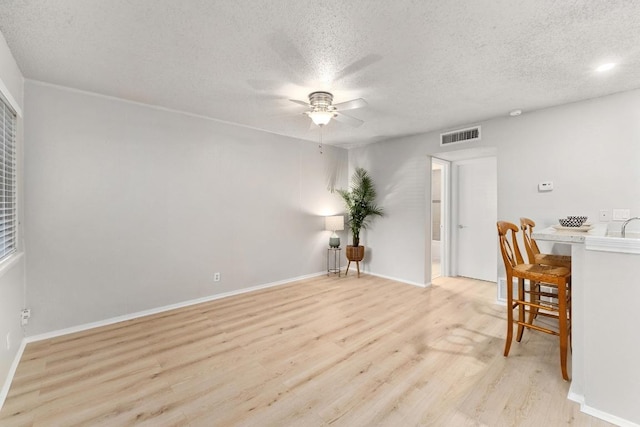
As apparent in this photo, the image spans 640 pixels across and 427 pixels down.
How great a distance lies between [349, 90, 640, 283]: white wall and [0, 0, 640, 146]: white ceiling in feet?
0.86

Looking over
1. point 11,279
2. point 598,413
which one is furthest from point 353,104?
point 11,279

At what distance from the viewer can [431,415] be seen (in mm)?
1777

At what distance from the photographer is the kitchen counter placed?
167 centimetres

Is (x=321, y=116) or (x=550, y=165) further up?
(x=321, y=116)

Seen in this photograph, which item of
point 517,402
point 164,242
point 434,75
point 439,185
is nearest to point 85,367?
point 164,242

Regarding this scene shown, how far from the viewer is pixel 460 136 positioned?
416 centimetres

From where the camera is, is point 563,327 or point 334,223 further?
point 334,223

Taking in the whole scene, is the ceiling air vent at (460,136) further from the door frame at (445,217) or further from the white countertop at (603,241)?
the white countertop at (603,241)

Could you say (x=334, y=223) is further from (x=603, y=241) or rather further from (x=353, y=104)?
(x=603, y=241)

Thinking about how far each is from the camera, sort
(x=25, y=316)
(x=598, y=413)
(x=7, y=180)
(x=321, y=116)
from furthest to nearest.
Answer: (x=321, y=116), (x=25, y=316), (x=7, y=180), (x=598, y=413)

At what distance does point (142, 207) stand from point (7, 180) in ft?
3.78

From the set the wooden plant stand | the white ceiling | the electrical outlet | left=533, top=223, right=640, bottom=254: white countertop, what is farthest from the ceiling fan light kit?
the electrical outlet

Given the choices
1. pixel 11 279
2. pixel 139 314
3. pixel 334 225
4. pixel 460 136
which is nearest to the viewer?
pixel 11 279

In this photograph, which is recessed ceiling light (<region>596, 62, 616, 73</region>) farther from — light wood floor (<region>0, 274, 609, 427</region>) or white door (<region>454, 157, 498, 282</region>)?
light wood floor (<region>0, 274, 609, 427</region>)
